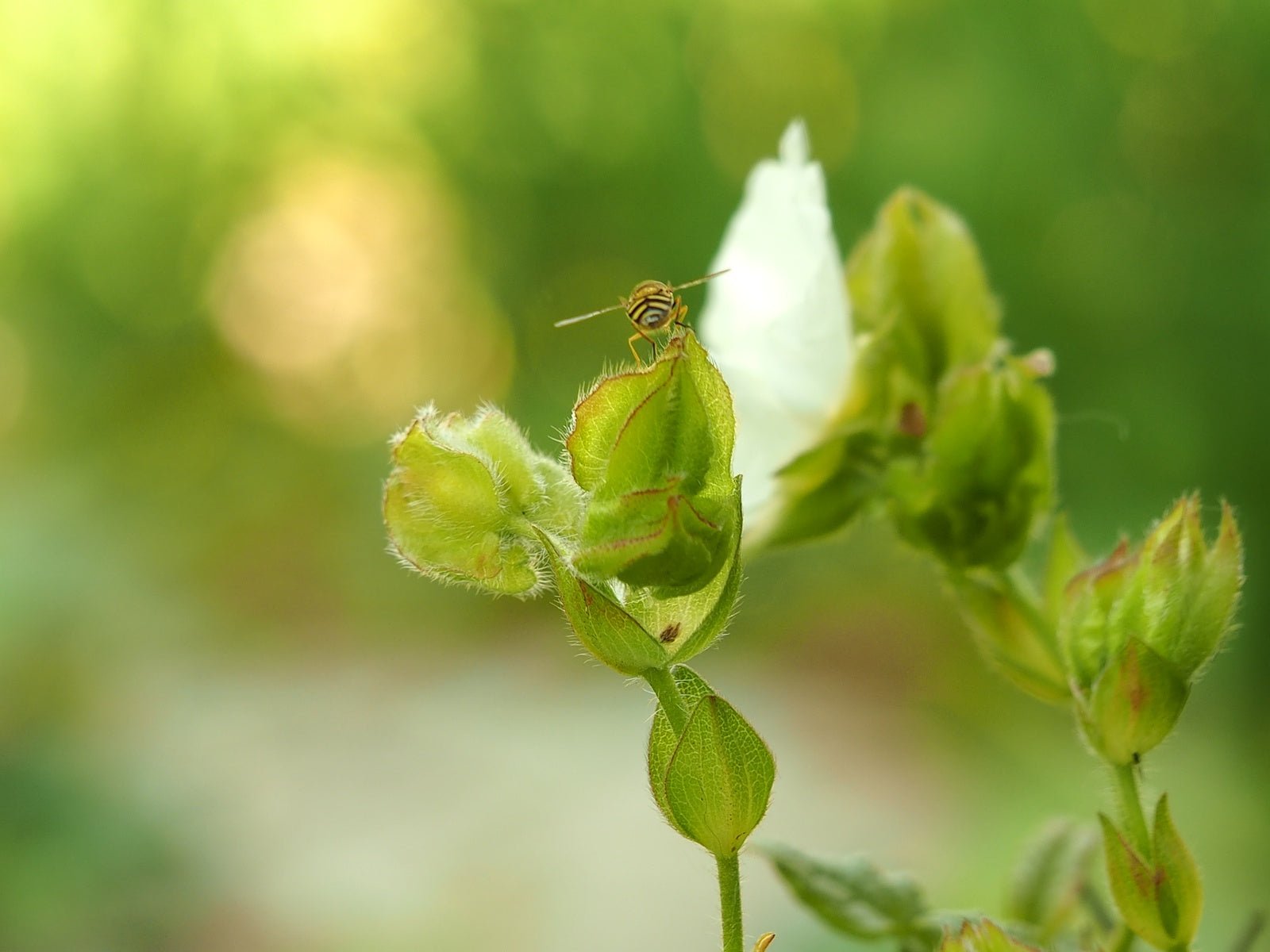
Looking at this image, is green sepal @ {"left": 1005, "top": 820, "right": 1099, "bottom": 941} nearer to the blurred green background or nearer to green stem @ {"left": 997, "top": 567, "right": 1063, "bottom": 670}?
green stem @ {"left": 997, "top": 567, "right": 1063, "bottom": 670}

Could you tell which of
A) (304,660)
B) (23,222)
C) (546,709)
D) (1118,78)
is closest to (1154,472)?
(1118,78)

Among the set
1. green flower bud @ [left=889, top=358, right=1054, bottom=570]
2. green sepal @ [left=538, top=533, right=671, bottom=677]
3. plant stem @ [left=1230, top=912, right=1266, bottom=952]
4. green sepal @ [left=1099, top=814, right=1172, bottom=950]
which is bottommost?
plant stem @ [left=1230, top=912, right=1266, bottom=952]

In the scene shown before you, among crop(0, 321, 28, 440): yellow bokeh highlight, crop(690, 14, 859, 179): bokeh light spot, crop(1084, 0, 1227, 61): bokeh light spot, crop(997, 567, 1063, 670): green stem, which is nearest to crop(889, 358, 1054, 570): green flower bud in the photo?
crop(997, 567, 1063, 670): green stem

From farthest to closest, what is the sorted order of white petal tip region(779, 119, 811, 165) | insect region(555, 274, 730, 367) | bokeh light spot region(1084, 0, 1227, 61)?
bokeh light spot region(1084, 0, 1227, 61) → white petal tip region(779, 119, 811, 165) → insect region(555, 274, 730, 367)

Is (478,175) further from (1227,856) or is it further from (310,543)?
(1227,856)

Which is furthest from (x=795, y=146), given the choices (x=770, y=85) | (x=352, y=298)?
(x=352, y=298)

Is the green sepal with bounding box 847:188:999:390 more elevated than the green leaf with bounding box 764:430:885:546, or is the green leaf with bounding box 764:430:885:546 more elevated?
the green sepal with bounding box 847:188:999:390

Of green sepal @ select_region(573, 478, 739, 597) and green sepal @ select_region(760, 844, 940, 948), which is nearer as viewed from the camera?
green sepal @ select_region(573, 478, 739, 597)
